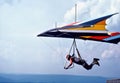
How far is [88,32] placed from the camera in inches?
2277

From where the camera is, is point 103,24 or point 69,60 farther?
point 103,24

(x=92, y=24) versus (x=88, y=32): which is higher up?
(x=92, y=24)

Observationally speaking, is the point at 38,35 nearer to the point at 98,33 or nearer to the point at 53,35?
the point at 53,35

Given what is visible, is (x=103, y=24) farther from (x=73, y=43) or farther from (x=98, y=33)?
(x=73, y=43)

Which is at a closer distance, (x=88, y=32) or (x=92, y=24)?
(x=88, y=32)

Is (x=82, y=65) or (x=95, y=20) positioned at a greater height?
(x=95, y=20)

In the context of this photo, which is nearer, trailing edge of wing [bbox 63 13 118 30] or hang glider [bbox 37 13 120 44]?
hang glider [bbox 37 13 120 44]

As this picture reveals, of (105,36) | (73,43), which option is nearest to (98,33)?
(105,36)

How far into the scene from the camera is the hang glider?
57100mm

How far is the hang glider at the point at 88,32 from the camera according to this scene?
57.1m

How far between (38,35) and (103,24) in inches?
366

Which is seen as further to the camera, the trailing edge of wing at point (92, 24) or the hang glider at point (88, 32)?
the trailing edge of wing at point (92, 24)

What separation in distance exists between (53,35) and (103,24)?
7471 mm

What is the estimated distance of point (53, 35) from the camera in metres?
57.2
